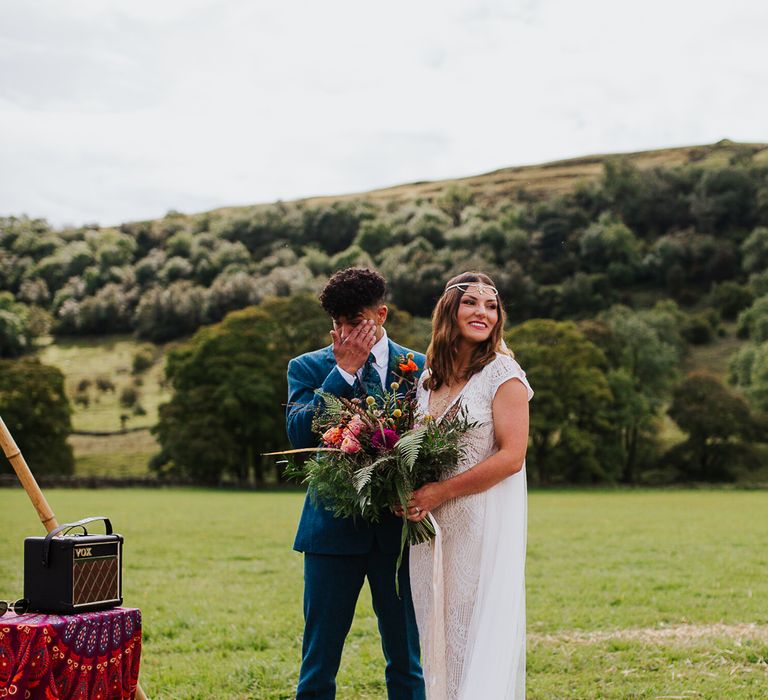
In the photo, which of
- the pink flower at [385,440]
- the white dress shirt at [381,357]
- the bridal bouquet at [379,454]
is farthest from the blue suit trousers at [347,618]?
the white dress shirt at [381,357]

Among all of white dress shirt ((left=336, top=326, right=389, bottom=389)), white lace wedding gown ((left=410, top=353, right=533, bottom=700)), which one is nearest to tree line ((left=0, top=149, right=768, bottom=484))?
white dress shirt ((left=336, top=326, right=389, bottom=389))

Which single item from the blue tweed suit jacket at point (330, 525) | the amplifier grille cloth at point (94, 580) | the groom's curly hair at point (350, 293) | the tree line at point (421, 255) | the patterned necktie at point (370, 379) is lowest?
the amplifier grille cloth at point (94, 580)

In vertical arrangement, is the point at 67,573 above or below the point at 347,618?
above

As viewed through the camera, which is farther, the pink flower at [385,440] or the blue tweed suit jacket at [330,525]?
the blue tweed suit jacket at [330,525]

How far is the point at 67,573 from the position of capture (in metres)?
3.97

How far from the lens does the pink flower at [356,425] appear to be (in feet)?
14.0

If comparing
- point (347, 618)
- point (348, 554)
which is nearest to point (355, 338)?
point (348, 554)

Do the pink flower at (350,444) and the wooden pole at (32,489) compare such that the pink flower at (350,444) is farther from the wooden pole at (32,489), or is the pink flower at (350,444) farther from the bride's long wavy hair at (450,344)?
the wooden pole at (32,489)

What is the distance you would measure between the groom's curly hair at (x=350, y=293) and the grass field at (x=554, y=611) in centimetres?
349

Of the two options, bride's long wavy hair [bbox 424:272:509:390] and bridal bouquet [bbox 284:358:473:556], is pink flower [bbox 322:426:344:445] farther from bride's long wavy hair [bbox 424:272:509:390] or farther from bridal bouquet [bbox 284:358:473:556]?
bride's long wavy hair [bbox 424:272:509:390]

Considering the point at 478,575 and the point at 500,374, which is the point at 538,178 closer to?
the point at 500,374

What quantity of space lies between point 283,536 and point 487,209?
124 m

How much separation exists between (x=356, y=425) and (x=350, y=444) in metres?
0.11

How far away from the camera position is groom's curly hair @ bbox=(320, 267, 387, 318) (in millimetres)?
4609
